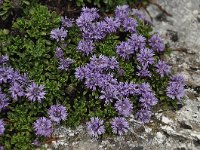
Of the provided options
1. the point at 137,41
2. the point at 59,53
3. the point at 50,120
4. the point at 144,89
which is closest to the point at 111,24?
the point at 137,41

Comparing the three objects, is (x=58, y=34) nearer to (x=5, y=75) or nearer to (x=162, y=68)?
(x=5, y=75)

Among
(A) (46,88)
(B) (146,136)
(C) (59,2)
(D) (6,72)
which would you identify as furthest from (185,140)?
(C) (59,2)

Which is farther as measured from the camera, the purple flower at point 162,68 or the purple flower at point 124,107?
the purple flower at point 162,68

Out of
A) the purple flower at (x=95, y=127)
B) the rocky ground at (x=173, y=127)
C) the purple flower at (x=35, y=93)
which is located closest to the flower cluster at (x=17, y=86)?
the purple flower at (x=35, y=93)

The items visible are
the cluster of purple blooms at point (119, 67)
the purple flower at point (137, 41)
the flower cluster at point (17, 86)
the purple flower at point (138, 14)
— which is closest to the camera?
the flower cluster at point (17, 86)

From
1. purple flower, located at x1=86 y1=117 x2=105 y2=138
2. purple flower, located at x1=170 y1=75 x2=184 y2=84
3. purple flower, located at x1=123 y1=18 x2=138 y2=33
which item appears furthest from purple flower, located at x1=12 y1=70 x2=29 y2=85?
purple flower, located at x1=170 y1=75 x2=184 y2=84

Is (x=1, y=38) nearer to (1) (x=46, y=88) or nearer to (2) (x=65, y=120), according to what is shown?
(1) (x=46, y=88)

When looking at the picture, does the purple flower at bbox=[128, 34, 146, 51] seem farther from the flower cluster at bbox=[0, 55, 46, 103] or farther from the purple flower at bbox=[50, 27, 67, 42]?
the flower cluster at bbox=[0, 55, 46, 103]

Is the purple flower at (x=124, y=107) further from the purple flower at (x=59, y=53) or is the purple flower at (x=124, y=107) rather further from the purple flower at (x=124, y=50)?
the purple flower at (x=59, y=53)
